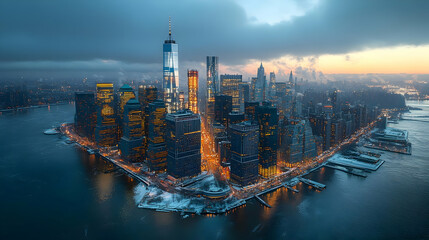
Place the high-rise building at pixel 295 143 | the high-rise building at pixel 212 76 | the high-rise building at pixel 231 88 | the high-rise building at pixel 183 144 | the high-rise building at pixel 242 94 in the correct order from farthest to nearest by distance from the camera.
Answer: the high-rise building at pixel 242 94, the high-rise building at pixel 231 88, the high-rise building at pixel 212 76, the high-rise building at pixel 295 143, the high-rise building at pixel 183 144

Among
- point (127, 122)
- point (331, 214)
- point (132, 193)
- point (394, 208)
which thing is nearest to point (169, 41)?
point (127, 122)

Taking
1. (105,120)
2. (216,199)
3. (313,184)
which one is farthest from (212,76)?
(216,199)

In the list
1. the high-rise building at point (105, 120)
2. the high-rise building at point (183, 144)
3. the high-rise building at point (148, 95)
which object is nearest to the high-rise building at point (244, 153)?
the high-rise building at point (183, 144)

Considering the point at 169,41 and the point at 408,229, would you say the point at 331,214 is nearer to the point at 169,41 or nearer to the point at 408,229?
the point at 408,229

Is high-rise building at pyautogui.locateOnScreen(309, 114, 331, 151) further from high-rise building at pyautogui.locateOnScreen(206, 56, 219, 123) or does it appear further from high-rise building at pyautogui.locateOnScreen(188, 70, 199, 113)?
high-rise building at pyautogui.locateOnScreen(206, 56, 219, 123)

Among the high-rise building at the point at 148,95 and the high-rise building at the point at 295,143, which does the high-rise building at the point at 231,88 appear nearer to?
the high-rise building at the point at 148,95

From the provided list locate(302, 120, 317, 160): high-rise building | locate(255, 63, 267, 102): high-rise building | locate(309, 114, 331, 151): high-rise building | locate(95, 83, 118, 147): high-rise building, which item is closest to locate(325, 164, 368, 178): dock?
locate(302, 120, 317, 160): high-rise building
